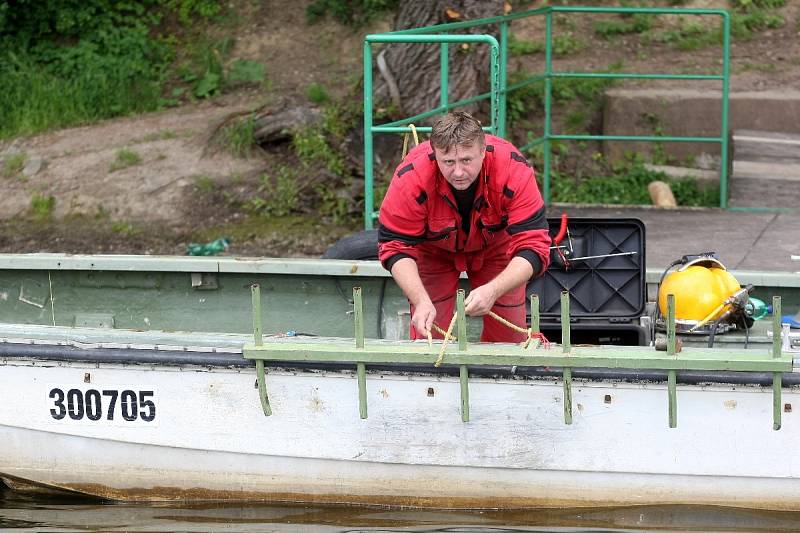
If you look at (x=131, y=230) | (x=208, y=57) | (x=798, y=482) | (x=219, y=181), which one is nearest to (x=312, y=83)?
(x=208, y=57)

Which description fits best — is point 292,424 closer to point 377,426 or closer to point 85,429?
point 377,426

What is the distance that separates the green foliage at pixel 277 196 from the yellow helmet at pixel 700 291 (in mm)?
4737

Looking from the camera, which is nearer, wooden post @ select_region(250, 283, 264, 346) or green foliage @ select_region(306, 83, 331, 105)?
wooden post @ select_region(250, 283, 264, 346)

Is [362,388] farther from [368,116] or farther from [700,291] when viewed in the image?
[368,116]

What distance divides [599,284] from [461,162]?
1.71m

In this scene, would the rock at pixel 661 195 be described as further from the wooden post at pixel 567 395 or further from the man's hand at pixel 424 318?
the man's hand at pixel 424 318

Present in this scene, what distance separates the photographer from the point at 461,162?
204 inches

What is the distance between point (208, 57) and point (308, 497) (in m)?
8.12

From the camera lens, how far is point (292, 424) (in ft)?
18.5

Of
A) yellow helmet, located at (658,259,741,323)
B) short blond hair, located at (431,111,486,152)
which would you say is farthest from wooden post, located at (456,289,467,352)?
yellow helmet, located at (658,259,741,323)

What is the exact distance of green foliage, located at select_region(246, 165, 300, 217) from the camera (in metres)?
10.5

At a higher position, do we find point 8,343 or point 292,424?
point 8,343

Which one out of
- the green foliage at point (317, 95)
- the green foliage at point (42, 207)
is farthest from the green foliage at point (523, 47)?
the green foliage at point (42, 207)

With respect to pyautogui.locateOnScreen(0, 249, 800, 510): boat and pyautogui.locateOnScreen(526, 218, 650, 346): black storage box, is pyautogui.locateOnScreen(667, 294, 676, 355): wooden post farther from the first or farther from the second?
pyautogui.locateOnScreen(526, 218, 650, 346): black storage box
